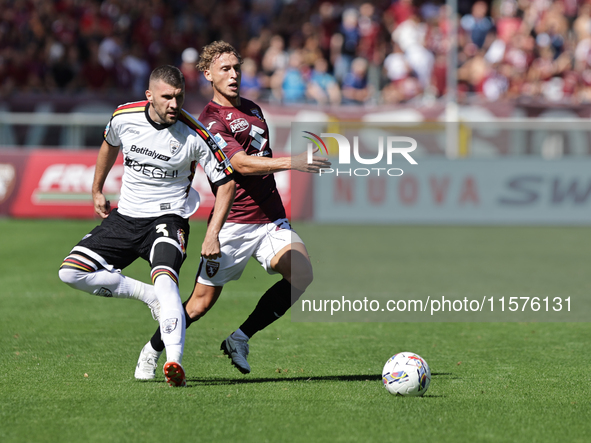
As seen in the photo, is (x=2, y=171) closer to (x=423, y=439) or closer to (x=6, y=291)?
(x=6, y=291)

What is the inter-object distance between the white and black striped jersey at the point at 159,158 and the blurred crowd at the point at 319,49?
43.2ft

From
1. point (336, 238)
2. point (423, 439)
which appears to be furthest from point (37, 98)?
point (423, 439)

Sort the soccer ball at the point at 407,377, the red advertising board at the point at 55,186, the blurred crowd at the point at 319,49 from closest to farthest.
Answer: the soccer ball at the point at 407,377 < the red advertising board at the point at 55,186 < the blurred crowd at the point at 319,49

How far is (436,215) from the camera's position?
17000 mm

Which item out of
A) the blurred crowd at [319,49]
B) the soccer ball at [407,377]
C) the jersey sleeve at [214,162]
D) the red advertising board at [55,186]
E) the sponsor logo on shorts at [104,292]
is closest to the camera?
the soccer ball at [407,377]

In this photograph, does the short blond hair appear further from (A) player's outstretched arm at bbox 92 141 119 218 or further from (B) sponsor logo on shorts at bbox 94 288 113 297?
(B) sponsor logo on shorts at bbox 94 288 113 297

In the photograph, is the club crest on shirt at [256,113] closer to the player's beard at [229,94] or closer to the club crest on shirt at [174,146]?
the player's beard at [229,94]

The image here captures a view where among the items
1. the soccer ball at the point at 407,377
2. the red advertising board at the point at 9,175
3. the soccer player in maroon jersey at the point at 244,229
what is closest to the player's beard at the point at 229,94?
the soccer player in maroon jersey at the point at 244,229

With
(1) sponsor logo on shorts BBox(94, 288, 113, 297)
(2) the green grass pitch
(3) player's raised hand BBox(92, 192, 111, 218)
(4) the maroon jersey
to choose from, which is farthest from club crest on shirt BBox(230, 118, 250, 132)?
(2) the green grass pitch

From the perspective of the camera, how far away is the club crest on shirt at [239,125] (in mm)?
6117

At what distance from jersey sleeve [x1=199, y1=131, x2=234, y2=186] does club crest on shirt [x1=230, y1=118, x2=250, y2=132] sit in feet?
1.26

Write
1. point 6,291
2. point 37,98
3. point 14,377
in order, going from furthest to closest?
point 37,98, point 6,291, point 14,377

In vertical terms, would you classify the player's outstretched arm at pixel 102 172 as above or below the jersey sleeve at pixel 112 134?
below

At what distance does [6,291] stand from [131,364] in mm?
4246
